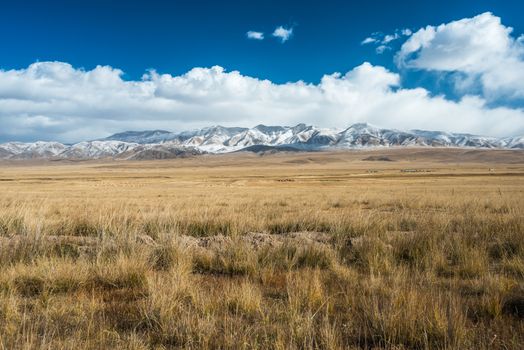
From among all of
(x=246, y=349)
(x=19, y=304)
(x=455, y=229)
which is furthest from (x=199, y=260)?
(x=455, y=229)

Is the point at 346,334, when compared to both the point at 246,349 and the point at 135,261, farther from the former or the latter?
the point at 135,261

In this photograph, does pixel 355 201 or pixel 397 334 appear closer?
pixel 397 334

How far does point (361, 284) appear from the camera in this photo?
580 centimetres

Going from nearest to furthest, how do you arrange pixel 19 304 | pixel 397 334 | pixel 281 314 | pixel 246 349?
pixel 246 349 < pixel 397 334 < pixel 281 314 < pixel 19 304

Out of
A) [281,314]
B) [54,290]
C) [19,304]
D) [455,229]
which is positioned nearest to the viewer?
[281,314]

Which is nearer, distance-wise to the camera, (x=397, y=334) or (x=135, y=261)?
(x=397, y=334)

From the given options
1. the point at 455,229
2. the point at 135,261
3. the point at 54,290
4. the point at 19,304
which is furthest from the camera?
the point at 455,229

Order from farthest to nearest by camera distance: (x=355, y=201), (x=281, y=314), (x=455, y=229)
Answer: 1. (x=355, y=201)
2. (x=455, y=229)
3. (x=281, y=314)

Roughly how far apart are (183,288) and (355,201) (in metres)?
22.6

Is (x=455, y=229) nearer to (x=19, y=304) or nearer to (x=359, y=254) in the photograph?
(x=359, y=254)

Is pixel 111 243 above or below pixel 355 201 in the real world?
above

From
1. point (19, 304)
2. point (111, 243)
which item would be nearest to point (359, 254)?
point (111, 243)

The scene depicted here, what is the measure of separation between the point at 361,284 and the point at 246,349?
2.64m

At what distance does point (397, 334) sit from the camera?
4039mm
